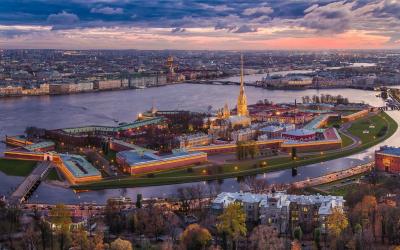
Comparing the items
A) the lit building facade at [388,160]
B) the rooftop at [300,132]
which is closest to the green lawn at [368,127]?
the rooftop at [300,132]

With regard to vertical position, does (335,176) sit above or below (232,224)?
below

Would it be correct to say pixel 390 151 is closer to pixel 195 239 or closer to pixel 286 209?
pixel 286 209

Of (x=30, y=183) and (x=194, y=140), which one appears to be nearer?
(x=30, y=183)

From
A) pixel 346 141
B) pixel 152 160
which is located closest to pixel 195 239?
pixel 152 160

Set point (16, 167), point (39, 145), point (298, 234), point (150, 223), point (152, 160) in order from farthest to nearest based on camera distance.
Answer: point (39, 145)
point (16, 167)
point (152, 160)
point (150, 223)
point (298, 234)

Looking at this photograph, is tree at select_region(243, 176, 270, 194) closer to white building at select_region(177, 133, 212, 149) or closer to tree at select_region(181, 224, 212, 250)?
tree at select_region(181, 224, 212, 250)

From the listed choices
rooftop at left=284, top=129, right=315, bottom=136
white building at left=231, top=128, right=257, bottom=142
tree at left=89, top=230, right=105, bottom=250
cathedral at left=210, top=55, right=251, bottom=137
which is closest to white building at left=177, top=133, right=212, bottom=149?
white building at left=231, top=128, right=257, bottom=142

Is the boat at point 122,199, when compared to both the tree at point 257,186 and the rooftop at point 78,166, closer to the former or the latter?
the rooftop at point 78,166
